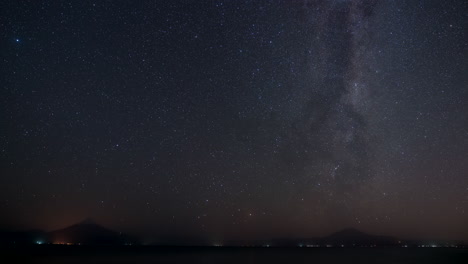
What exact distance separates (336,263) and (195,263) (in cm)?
2215

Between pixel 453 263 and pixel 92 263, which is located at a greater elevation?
pixel 92 263

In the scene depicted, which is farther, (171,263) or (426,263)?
(426,263)

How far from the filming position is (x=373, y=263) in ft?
188

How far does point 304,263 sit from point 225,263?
1236 centimetres

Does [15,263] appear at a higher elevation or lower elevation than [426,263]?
higher

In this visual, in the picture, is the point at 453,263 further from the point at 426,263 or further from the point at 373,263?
the point at 373,263

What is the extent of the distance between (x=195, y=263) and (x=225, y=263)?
485cm

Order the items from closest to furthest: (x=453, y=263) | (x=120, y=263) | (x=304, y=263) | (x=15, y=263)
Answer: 1. (x=15, y=263)
2. (x=120, y=263)
3. (x=304, y=263)
4. (x=453, y=263)

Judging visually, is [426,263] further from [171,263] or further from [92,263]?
[92,263]

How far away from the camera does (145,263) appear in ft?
173

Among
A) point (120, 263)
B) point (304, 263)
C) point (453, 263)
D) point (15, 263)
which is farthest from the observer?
point (453, 263)

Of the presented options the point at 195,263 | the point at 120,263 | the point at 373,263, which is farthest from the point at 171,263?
the point at 373,263

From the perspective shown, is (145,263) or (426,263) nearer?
(145,263)

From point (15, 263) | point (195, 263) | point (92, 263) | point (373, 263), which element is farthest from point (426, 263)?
point (15, 263)
